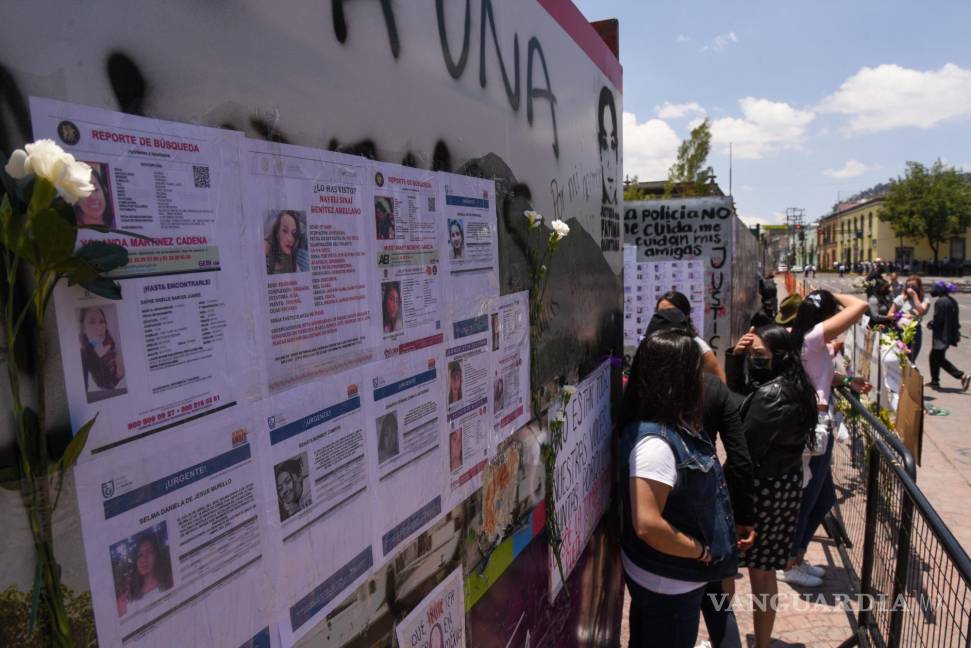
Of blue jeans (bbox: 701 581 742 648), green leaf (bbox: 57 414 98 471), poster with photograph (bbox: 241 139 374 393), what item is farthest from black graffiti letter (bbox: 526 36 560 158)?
blue jeans (bbox: 701 581 742 648)

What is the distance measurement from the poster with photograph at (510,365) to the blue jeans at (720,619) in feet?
5.99

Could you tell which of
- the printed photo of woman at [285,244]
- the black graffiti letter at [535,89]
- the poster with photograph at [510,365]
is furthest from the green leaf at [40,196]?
the black graffiti letter at [535,89]

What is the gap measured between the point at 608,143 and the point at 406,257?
2292 mm

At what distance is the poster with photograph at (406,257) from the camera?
132 cm

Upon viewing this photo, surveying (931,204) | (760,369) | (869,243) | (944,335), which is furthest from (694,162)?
(869,243)

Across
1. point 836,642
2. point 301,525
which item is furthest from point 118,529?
point 836,642

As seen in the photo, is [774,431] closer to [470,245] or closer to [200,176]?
[470,245]

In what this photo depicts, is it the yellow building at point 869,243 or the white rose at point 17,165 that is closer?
the white rose at point 17,165

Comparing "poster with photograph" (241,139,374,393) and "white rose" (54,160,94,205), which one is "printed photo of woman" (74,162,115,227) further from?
"poster with photograph" (241,139,374,393)

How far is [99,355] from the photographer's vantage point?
0.80 m

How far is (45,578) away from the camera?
2.46 ft

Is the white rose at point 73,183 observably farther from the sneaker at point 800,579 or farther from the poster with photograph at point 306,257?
the sneaker at point 800,579

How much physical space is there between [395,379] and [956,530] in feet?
18.5

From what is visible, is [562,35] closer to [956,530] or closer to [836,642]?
[836,642]
